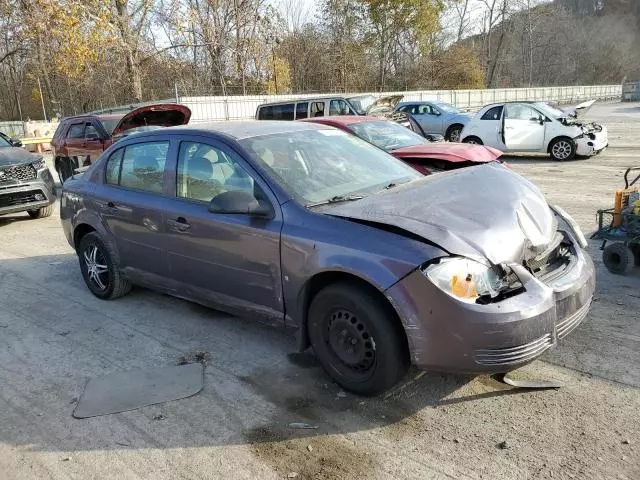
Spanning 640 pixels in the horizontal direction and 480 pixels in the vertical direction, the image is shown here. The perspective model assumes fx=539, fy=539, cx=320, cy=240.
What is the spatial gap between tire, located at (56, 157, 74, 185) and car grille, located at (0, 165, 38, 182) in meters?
3.46

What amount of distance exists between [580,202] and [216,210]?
6.87m

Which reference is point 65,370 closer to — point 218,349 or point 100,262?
point 218,349

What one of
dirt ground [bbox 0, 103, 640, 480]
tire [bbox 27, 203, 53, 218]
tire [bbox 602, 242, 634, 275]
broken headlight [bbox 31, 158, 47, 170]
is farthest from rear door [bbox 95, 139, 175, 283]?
tire [bbox 27, 203, 53, 218]

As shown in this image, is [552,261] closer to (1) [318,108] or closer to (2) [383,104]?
(1) [318,108]

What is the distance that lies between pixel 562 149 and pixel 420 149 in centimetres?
785

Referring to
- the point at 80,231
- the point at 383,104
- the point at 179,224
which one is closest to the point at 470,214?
the point at 179,224

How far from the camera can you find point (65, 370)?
3932mm

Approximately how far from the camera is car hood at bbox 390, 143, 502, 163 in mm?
6988

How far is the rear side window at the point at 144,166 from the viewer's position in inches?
175

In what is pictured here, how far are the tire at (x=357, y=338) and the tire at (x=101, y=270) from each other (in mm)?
2514

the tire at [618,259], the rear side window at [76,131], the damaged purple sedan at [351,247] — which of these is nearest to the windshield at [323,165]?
the damaged purple sedan at [351,247]

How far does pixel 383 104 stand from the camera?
728 inches

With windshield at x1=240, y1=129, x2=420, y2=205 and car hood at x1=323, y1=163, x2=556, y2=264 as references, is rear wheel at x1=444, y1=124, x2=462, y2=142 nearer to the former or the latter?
windshield at x1=240, y1=129, x2=420, y2=205

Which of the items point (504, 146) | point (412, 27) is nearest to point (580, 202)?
point (504, 146)
